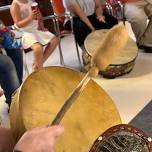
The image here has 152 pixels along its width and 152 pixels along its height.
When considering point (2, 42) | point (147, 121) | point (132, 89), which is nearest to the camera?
point (147, 121)

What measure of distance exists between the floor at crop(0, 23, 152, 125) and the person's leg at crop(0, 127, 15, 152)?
1213 mm

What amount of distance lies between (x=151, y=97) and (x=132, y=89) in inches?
7.8

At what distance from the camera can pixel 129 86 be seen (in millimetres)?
2777

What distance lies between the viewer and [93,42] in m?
2.82

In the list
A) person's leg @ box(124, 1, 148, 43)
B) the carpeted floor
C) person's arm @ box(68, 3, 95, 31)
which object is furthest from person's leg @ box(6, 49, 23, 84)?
person's leg @ box(124, 1, 148, 43)

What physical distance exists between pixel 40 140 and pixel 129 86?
207 centimetres

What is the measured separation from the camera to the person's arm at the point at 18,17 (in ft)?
8.47

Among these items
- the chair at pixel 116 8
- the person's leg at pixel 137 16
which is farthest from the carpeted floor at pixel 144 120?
the chair at pixel 116 8

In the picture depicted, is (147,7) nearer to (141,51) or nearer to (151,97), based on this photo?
(141,51)

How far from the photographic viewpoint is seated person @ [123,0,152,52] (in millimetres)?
3285

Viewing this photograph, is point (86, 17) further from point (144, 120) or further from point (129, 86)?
point (144, 120)

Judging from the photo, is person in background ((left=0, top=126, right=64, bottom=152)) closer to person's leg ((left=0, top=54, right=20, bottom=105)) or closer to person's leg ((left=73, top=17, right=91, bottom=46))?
person's leg ((left=0, top=54, right=20, bottom=105))

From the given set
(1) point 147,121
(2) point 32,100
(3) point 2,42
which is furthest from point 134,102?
(2) point 32,100

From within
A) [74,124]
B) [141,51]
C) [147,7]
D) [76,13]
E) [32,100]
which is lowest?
[141,51]
